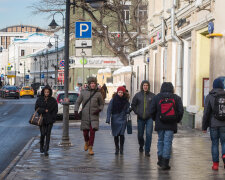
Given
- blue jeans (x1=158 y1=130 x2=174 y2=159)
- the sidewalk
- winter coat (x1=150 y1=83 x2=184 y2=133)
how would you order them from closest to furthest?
the sidewalk < blue jeans (x1=158 y1=130 x2=174 y2=159) < winter coat (x1=150 y1=83 x2=184 y2=133)

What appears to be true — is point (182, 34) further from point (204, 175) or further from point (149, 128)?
point (204, 175)

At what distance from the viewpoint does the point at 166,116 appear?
1054 cm

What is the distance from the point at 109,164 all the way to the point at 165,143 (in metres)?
1.24

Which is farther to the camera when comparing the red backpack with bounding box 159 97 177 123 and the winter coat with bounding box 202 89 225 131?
the red backpack with bounding box 159 97 177 123

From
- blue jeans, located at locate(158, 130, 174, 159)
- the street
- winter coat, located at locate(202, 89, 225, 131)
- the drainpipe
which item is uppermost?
the drainpipe

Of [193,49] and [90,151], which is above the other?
[193,49]

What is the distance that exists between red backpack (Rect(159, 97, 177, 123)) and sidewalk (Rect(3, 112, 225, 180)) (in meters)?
0.91

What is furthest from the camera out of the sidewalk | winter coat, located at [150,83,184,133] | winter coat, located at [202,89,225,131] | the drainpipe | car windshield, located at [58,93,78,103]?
car windshield, located at [58,93,78,103]

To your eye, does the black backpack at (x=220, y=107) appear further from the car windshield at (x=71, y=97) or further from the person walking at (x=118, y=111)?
the car windshield at (x=71, y=97)

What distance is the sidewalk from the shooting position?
9.64 meters

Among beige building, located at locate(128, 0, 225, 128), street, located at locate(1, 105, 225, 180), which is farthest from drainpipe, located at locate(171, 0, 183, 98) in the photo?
street, located at locate(1, 105, 225, 180)

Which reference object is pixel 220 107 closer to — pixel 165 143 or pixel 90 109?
pixel 165 143

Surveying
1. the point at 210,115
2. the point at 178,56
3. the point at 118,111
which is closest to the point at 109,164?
the point at 118,111

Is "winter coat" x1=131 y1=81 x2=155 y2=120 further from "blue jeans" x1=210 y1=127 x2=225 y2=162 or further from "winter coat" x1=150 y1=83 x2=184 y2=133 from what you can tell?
"blue jeans" x1=210 y1=127 x2=225 y2=162
